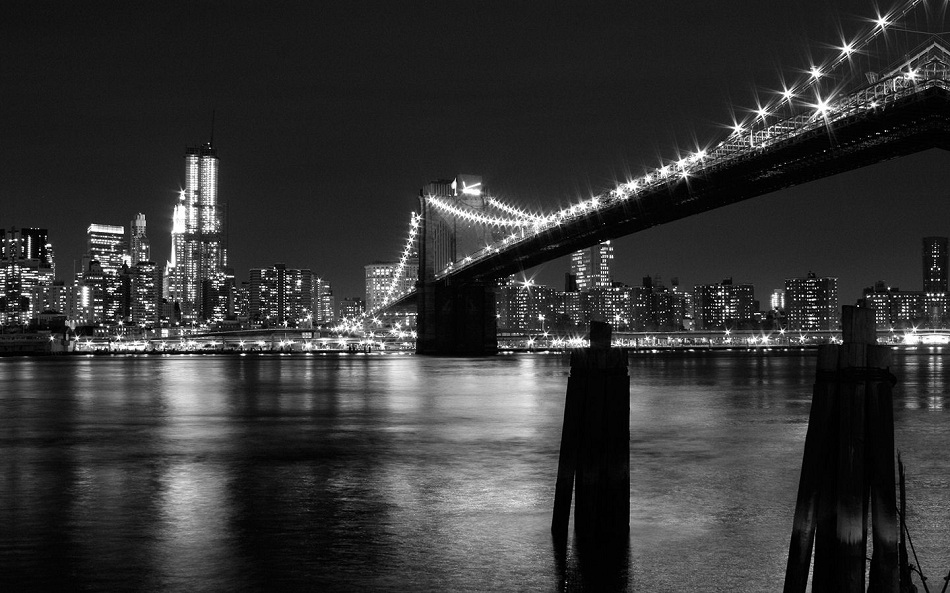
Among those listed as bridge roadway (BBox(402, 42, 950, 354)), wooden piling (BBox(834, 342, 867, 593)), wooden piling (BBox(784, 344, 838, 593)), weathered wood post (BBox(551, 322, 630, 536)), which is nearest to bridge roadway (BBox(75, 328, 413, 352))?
bridge roadway (BBox(402, 42, 950, 354))

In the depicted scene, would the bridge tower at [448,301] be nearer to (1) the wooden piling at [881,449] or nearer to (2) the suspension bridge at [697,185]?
(2) the suspension bridge at [697,185]

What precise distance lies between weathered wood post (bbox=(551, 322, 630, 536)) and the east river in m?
0.56

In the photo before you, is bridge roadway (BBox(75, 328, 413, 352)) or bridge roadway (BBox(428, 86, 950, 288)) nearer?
bridge roadway (BBox(428, 86, 950, 288))

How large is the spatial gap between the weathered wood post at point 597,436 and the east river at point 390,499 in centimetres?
56

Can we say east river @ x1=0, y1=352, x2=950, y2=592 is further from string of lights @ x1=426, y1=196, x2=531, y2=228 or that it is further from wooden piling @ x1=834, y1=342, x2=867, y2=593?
string of lights @ x1=426, y1=196, x2=531, y2=228

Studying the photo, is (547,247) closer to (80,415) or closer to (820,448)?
(80,415)

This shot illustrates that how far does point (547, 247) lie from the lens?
2692 inches

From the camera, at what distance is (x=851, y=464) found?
22.6 feet

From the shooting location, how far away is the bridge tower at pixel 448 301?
85.1 m

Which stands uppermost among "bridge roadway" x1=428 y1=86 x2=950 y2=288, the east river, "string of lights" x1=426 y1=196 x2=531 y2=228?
"string of lights" x1=426 y1=196 x2=531 y2=228

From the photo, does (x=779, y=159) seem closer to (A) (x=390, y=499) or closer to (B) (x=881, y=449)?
(A) (x=390, y=499)

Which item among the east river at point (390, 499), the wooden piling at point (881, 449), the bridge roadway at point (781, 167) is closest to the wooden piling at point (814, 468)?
the wooden piling at point (881, 449)

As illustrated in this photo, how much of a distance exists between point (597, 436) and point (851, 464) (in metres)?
3.60

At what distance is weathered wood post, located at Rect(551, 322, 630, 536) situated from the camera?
33.4 feet
